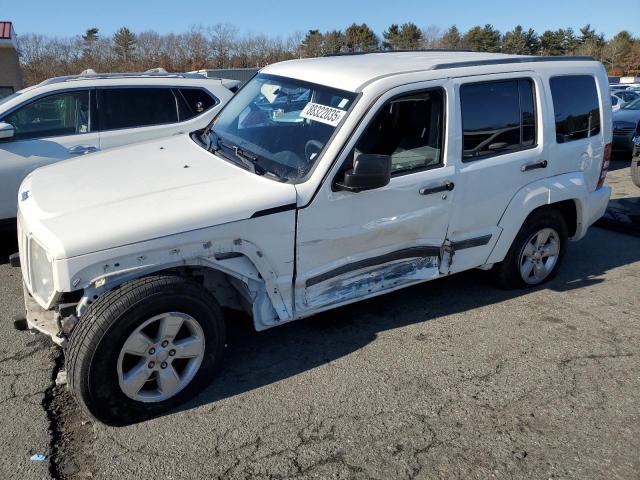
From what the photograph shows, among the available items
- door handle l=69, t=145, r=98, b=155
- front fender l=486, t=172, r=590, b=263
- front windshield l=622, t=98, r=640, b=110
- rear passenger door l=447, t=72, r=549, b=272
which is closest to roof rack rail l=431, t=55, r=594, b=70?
rear passenger door l=447, t=72, r=549, b=272

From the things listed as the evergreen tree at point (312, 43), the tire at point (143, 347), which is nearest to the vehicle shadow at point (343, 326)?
the tire at point (143, 347)

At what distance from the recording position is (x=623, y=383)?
3658 mm

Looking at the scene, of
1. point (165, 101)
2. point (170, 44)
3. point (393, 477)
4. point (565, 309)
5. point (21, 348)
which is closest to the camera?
point (393, 477)

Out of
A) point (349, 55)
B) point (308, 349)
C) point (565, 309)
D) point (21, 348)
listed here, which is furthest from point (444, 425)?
point (349, 55)

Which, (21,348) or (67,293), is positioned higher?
(67,293)

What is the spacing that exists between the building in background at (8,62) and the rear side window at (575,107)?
2192 cm

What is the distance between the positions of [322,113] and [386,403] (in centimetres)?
193

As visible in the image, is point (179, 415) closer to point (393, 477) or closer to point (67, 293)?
point (67, 293)

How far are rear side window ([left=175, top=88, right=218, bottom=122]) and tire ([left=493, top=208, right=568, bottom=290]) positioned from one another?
3.90 metres

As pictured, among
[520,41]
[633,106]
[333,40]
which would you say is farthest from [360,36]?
[633,106]

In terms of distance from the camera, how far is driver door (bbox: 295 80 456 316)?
141 inches

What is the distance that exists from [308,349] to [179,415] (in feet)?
3.50

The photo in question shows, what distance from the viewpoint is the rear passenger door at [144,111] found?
20.1ft

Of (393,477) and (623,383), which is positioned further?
(623,383)
